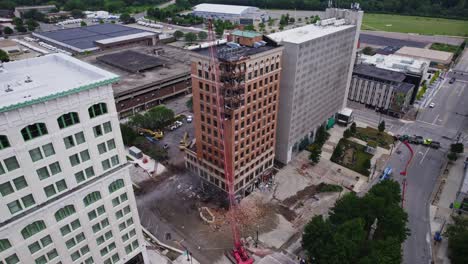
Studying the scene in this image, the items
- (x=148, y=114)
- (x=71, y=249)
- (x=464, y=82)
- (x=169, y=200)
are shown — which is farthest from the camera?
(x=464, y=82)

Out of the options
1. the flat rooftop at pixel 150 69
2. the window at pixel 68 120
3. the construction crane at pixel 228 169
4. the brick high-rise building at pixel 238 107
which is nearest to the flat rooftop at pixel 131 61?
the flat rooftop at pixel 150 69

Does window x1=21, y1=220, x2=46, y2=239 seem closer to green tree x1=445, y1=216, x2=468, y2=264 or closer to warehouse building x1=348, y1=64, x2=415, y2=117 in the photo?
green tree x1=445, y1=216, x2=468, y2=264

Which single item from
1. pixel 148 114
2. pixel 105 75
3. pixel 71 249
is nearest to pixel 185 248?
pixel 71 249

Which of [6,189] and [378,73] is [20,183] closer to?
[6,189]

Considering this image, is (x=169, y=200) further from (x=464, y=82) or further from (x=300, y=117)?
(x=464, y=82)

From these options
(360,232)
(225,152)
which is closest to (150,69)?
(225,152)

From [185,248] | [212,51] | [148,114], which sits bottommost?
[185,248]
